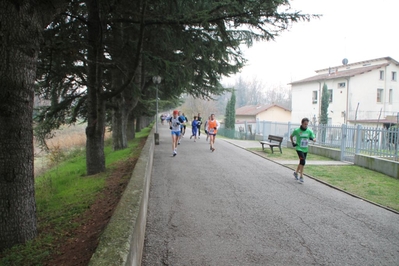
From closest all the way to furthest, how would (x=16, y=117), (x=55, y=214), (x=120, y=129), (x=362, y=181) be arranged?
(x=16, y=117), (x=55, y=214), (x=362, y=181), (x=120, y=129)

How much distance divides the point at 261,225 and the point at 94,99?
5599 millimetres

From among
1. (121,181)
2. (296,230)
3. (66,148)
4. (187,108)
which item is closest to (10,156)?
(121,181)

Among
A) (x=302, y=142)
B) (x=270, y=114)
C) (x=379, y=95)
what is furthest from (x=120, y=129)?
(x=270, y=114)

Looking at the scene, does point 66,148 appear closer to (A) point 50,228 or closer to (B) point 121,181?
(B) point 121,181

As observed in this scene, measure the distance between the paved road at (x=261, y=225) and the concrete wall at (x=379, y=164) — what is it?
10.5 feet

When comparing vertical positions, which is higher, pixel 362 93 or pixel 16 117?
pixel 362 93

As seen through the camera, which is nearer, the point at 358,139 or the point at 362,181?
the point at 362,181

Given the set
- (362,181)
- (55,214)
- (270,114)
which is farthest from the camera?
(270,114)

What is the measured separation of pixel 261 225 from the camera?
546 cm

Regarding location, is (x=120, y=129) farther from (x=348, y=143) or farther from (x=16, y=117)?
(x=16, y=117)

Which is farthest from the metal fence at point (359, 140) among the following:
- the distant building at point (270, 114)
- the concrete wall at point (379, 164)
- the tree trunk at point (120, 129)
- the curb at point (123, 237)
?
the distant building at point (270, 114)

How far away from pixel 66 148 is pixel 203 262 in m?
20.9

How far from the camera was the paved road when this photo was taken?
431 centimetres

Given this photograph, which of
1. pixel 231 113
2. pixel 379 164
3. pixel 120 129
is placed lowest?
pixel 379 164
